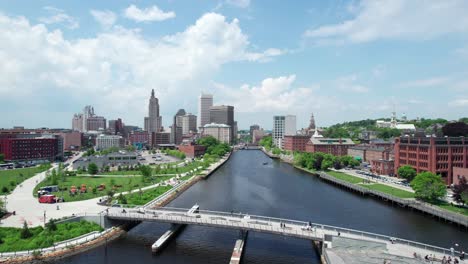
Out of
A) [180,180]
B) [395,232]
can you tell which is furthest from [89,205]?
[395,232]

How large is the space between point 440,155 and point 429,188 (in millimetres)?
22677

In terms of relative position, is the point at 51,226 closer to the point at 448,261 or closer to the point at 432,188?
the point at 448,261

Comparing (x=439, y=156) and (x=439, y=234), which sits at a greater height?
(x=439, y=156)

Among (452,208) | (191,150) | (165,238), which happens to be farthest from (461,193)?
(191,150)

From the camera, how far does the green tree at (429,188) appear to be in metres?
60.3

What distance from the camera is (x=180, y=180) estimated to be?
89.8 m

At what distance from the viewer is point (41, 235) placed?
4212 centimetres

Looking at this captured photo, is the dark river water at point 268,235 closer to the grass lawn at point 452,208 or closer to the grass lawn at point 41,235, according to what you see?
the grass lawn at point 452,208

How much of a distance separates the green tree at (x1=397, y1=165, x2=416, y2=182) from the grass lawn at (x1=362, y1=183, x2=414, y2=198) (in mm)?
6255

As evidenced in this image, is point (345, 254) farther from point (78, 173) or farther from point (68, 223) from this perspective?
point (78, 173)

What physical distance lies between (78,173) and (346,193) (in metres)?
66.7

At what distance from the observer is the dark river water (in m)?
40.6

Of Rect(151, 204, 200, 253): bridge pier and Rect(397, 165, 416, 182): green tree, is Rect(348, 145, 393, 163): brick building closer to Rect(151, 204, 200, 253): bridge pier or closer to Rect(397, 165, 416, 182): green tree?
Rect(397, 165, 416, 182): green tree

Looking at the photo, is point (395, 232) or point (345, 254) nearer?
point (345, 254)
